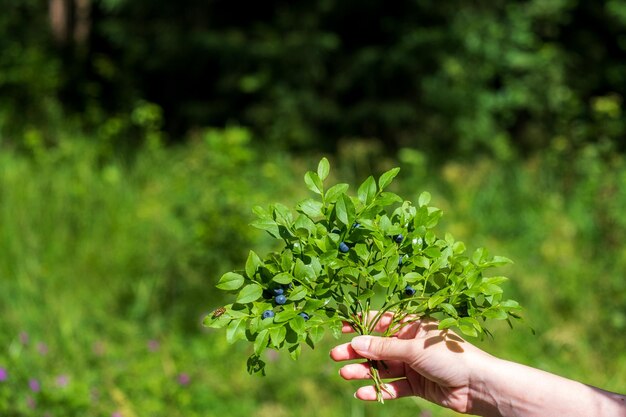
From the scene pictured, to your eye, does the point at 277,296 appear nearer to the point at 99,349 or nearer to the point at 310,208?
the point at 310,208

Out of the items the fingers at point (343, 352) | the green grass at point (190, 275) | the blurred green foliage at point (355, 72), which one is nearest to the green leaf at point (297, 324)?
the fingers at point (343, 352)

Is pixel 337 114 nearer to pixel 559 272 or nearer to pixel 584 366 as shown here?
pixel 559 272

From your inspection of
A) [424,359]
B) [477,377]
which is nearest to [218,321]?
[424,359]

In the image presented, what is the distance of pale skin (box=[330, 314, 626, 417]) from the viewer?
160 centimetres

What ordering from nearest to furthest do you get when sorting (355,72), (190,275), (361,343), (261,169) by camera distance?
1. (361,343)
2. (190,275)
3. (261,169)
4. (355,72)

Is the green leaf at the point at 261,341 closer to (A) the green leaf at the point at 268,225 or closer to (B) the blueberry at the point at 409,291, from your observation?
(A) the green leaf at the point at 268,225

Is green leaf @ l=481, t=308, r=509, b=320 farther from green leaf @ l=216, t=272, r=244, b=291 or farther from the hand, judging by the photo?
green leaf @ l=216, t=272, r=244, b=291

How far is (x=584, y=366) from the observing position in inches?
139

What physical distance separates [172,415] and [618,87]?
5.39m

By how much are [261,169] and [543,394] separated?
3.91 metres

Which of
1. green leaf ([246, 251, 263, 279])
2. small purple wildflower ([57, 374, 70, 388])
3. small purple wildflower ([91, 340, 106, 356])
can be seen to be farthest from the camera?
small purple wildflower ([91, 340, 106, 356])

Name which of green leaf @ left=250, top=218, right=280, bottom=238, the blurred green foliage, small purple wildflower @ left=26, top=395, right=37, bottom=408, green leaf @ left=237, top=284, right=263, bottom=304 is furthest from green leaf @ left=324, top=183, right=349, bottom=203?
the blurred green foliage

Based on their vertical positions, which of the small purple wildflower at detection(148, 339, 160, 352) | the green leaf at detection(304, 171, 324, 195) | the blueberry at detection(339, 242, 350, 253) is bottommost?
the small purple wildflower at detection(148, 339, 160, 352)

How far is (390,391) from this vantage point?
1.71m
